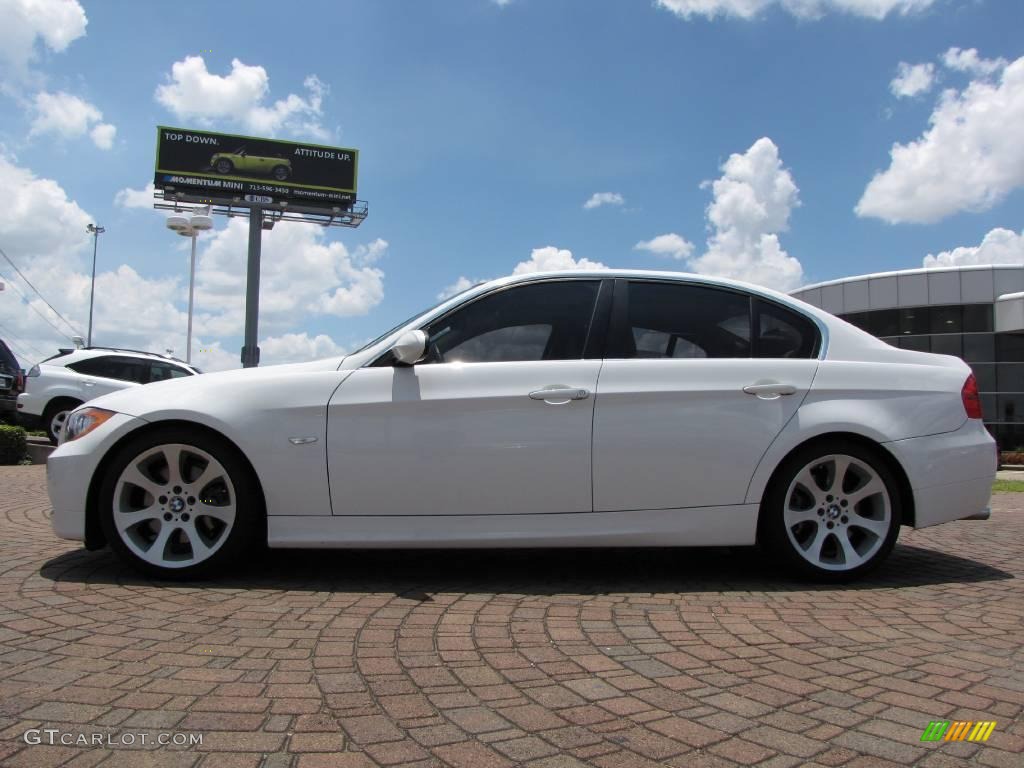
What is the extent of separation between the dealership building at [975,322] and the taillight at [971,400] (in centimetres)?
2704

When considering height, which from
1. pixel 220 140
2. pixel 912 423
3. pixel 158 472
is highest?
pixel 220 140

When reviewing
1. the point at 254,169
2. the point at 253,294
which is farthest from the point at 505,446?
the point at 254,169

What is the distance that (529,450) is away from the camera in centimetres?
358

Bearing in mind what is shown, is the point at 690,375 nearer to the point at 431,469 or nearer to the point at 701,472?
the point at 701,472

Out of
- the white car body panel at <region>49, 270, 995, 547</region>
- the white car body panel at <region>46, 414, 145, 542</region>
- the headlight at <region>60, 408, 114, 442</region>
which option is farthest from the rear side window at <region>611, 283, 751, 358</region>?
the headlight at <region>60, 408, 114, 442</region>

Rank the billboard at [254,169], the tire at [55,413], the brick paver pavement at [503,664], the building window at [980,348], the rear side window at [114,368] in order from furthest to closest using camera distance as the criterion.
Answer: the billboard at [254,169] → the building window at [980,348] → the rear side window at [114,368] → the tire at [55,413] → the brick paver pavement at [503,664]

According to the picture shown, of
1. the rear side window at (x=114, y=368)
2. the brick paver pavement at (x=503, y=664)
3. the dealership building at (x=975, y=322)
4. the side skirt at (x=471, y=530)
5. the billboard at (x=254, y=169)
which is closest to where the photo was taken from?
the brick paver pavement at (x=503, y=664)

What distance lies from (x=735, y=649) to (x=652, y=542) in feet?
3.11

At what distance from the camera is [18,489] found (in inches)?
283

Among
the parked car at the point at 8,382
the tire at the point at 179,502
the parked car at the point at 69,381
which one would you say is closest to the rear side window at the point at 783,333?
the tire at the point at 179,502

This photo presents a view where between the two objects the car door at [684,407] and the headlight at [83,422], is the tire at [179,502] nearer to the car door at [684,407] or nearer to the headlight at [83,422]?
the headlight at [83,422]

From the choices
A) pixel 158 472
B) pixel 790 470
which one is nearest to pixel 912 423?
pixel 790 470

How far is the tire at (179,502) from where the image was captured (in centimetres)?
357

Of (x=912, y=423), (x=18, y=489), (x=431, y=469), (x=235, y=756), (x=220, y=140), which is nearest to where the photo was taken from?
(x=235, y=756)
